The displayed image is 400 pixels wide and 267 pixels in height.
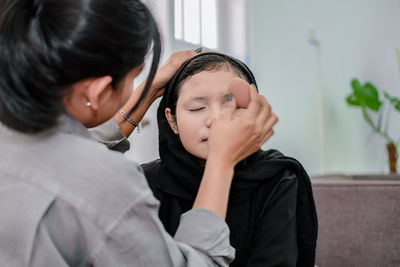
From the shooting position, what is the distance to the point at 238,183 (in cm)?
114

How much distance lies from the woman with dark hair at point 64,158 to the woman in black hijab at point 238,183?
388 millimetres

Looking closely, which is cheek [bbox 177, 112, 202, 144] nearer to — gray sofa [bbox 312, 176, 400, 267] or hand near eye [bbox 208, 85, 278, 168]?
hand near eye [bbox 208, 85, 278, 168]

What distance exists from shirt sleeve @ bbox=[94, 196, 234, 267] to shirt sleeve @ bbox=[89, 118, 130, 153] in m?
0.56

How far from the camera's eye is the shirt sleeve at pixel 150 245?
0.69 metres

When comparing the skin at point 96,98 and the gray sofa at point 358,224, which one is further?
the gray sofa at point 358,224

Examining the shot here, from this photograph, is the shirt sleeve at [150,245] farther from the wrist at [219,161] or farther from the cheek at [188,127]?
the cheek at [188,127]

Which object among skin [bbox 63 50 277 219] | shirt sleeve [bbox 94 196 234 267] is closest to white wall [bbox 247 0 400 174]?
skin [bbox 63 50 277 219]

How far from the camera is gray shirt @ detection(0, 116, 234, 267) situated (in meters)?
0.68

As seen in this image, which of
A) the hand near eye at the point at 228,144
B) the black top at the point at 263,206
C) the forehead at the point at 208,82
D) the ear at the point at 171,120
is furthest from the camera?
the ear at the point at 171,120

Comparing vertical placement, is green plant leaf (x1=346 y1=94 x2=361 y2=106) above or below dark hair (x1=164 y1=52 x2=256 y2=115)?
below

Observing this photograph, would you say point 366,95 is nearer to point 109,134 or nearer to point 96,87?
point 109,134

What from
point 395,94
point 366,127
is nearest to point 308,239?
point 366,127

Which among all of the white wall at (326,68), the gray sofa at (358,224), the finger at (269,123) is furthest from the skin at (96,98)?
the white wall at (326,68)

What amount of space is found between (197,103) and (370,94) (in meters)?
3.67
